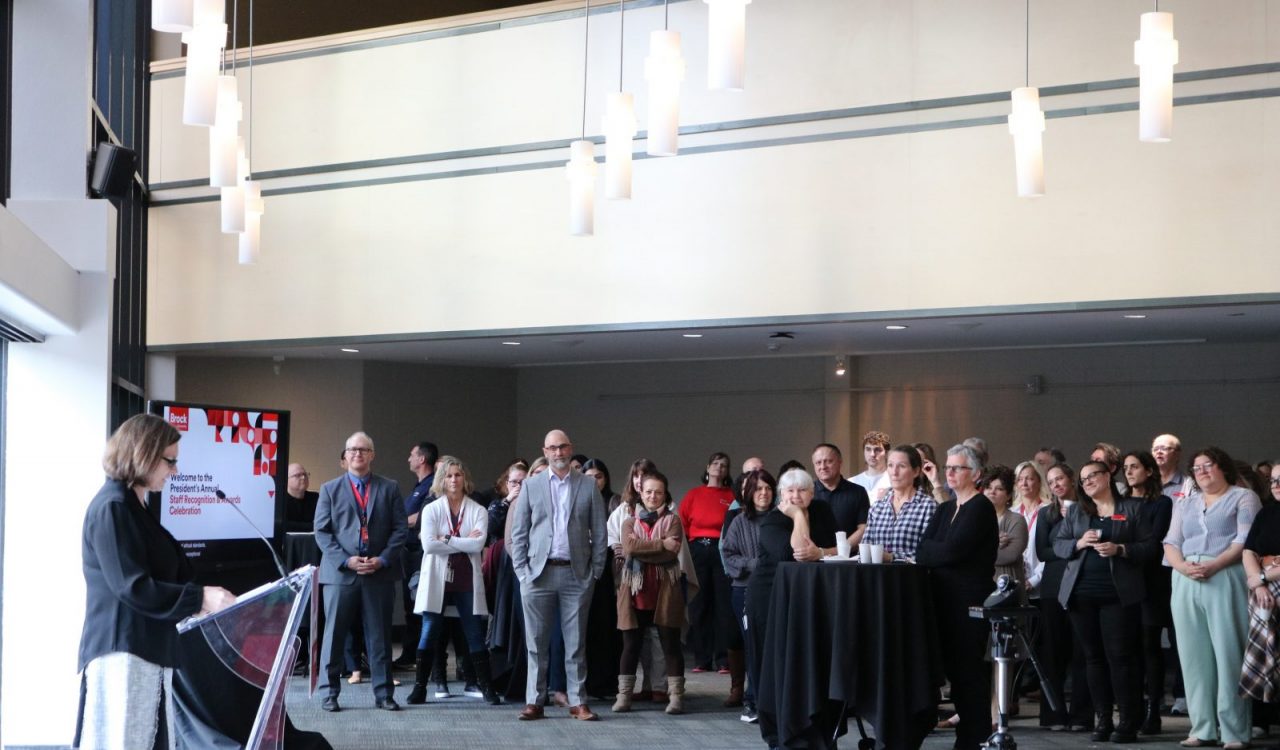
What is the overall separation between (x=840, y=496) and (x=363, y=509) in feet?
9.31

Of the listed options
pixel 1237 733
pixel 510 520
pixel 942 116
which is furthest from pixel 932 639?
pixel 942 116

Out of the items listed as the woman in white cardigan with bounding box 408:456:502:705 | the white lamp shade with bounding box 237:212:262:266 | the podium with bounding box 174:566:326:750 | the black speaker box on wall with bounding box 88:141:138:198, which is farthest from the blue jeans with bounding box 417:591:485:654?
the podium with bounding box 174:566:326:750

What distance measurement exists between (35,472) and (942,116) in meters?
5.79

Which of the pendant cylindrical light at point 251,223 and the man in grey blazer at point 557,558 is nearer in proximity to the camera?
the man in grey blazer at point 557,558

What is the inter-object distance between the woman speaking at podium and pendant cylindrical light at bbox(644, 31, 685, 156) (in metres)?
2.96

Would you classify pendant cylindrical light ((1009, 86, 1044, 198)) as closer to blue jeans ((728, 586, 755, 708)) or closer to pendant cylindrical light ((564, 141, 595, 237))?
pendant cylindrical light ((564, 141, 595, 237))

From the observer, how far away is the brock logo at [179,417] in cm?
762

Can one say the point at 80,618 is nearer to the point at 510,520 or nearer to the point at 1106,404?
the point at 510,520

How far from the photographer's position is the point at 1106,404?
12.0 meters

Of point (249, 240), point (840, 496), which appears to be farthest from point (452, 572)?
point (249, 240)

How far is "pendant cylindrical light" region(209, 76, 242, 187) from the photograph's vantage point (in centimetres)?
711

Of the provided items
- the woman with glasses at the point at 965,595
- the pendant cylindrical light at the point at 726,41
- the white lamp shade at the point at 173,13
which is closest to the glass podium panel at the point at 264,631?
the white lamp shade at the point at 173,13

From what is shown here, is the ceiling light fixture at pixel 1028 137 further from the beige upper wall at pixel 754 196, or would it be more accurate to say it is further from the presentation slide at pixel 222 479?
the presentation slide at pixel 222 479

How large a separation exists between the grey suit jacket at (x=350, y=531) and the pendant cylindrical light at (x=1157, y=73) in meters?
4.62
